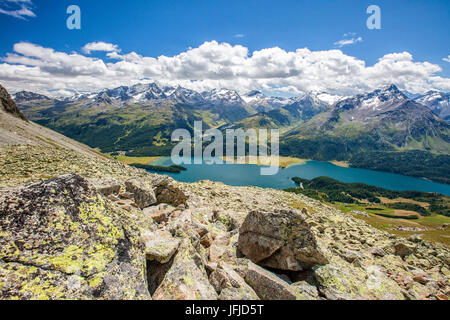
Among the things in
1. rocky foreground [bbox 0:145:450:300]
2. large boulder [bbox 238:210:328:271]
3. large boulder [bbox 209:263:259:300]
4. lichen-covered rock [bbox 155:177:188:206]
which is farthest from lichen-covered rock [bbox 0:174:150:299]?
lichen-covered rock [bbox 155:177:188:206]

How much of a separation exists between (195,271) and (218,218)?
11010mm

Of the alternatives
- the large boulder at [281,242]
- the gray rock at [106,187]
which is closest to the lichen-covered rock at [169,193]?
the gray rock at [106,187]

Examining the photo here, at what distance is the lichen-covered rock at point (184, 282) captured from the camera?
6.89m

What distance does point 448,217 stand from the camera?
149m

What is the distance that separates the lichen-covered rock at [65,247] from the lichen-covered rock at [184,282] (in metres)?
A: 0.92

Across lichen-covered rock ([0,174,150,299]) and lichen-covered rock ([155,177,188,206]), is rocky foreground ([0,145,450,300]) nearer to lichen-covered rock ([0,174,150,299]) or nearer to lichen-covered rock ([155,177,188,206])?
lichen-covered rock ([0,174,150,299])

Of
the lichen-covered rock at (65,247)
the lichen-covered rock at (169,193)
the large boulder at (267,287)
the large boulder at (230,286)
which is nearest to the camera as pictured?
the lichen-covered rock at (65,247)

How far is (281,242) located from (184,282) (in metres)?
6.43

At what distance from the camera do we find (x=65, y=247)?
593cm

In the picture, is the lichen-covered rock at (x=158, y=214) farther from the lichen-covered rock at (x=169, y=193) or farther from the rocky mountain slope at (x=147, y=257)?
the lichen-covered rock at (x=169, y=193)

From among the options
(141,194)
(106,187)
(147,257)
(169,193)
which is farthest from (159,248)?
(169,193)

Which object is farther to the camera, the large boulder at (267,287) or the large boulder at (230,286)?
the large boulder at (267,287)

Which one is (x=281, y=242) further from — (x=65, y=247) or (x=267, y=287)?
(x=65, y=247)
